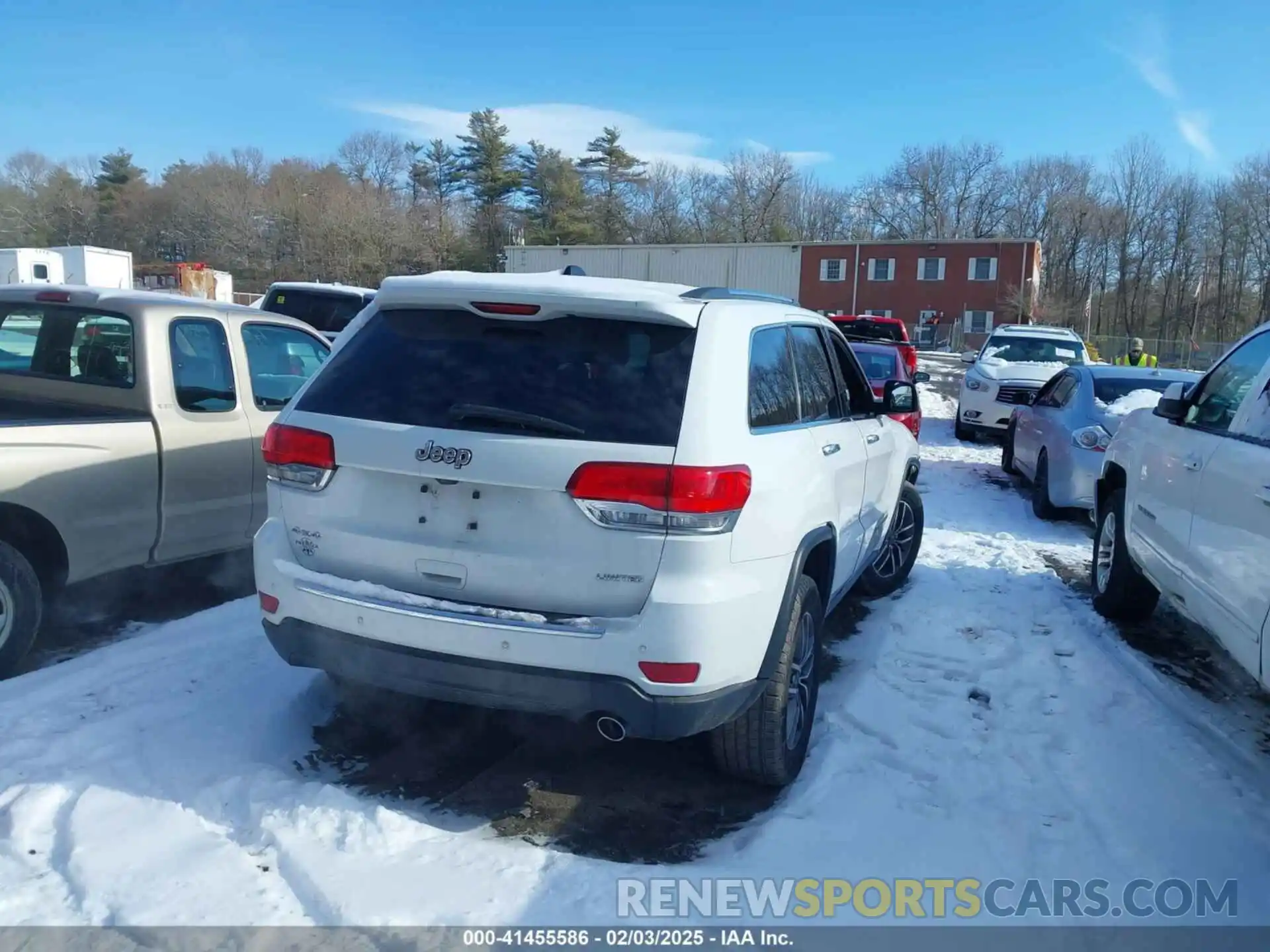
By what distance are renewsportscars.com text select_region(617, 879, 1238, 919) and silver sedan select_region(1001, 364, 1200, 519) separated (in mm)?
5440

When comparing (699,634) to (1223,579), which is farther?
(1223,579)

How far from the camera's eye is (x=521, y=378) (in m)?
3.26

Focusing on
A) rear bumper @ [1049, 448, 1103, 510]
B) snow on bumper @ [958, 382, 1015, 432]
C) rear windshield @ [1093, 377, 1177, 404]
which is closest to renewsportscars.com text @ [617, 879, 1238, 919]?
rear bumper @ [1049, 448, 1103, 510]

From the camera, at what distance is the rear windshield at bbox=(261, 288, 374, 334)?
13.8 meters

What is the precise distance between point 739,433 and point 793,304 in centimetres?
155

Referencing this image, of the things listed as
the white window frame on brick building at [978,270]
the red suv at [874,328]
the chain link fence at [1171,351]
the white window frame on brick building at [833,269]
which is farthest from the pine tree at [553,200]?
the red suv at [874,328]

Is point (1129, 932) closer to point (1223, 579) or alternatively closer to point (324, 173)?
point (1223, 579)

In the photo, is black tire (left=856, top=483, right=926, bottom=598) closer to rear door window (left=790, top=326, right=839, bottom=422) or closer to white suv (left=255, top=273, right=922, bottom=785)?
rear door window (left=790, top=326, right=839, bottom=422)

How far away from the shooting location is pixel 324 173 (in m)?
73.4

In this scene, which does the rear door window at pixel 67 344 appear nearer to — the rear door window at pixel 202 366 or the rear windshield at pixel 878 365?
the rear door window at pixel 202 366

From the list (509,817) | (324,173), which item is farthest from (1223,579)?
(324,173)

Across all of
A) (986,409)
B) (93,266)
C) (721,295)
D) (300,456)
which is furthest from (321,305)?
(93,266)

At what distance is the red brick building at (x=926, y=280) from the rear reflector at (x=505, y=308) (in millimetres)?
54529

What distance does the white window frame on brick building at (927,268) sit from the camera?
185 feet
